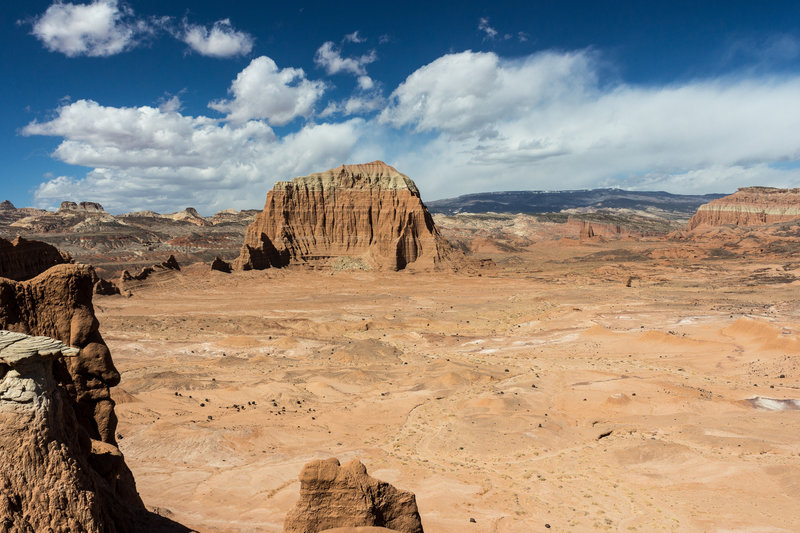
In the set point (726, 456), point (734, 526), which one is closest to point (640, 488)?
point (734, 526)

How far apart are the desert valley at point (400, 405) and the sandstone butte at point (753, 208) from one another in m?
88.7

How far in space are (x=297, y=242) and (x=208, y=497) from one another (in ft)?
214

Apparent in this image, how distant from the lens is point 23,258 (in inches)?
1130

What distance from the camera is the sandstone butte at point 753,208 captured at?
→ 129m

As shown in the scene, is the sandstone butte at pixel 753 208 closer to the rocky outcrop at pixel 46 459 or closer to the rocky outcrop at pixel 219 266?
the rocky outcrop at pixel 219 266

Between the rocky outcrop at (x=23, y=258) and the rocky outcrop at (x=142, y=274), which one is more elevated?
the rocky outcrop at (x=23, y=258)

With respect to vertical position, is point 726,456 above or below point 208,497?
below

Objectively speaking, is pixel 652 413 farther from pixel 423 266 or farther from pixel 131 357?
pixel 423 266

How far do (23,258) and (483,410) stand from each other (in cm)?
2949

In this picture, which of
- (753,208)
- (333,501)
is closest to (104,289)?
(333,501)

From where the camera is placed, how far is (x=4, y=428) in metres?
5.42

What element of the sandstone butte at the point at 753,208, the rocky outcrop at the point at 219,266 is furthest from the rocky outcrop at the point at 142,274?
the sandstone butte at the point at 753,208

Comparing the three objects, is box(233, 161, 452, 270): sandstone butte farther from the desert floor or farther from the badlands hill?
the desert floor

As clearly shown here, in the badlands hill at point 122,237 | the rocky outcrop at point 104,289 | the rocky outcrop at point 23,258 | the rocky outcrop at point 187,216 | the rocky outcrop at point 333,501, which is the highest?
the rocky outcrop at point 187,216
